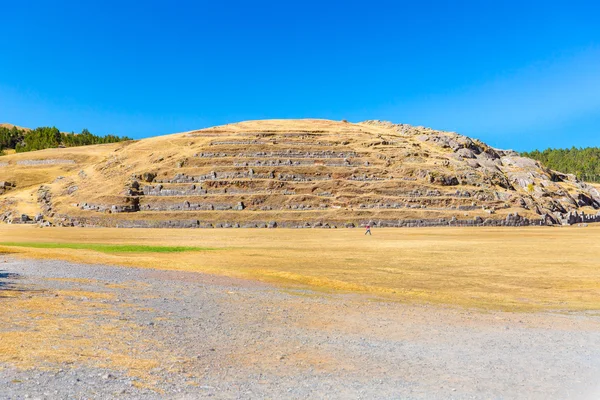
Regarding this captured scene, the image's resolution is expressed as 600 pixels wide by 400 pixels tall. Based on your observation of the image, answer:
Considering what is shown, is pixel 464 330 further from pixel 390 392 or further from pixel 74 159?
pixel 74 159

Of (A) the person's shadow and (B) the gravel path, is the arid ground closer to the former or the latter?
(B) the gravel path

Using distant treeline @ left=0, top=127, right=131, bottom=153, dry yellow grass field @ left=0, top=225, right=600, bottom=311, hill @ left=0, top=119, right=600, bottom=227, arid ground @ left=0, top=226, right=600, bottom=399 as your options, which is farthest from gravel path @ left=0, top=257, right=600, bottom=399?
distant treeline @ left=0, top=127, right=131, bottom=153

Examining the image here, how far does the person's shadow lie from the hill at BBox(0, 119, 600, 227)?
200 feet

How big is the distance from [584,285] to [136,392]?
73.0 feet

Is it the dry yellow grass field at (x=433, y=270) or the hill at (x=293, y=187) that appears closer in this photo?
the dry yellow grass field at (x=433, y=270)

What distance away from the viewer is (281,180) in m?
94.2

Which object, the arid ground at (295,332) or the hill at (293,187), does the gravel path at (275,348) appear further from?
the hill at (293,187)

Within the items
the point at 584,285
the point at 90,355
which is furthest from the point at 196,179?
the point at 90,355

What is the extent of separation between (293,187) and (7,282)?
73.8 metres

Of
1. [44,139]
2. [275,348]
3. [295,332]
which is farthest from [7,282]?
[44,139]

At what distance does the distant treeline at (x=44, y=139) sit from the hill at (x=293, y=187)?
55954mm

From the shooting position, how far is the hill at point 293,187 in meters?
84.9

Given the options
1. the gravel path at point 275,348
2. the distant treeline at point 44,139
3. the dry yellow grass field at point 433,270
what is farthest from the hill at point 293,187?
the gravel path at point 275,348

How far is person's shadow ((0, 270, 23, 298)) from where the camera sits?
1777cm
